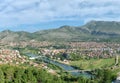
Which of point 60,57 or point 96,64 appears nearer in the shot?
point 96,64

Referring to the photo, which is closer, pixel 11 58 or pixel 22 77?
pixel 22 77

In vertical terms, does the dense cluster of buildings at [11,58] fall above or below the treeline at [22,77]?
below

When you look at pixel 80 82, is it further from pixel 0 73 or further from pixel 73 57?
pixel 73 57

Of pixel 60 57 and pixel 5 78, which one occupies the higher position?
pixel 5 78

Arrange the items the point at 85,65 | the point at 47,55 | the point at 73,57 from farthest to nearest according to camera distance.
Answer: the point at 47,55, the point at 73,57, the point at 85,65

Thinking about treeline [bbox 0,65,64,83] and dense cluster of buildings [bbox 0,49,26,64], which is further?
dense cluster of buildings [bbox 0,49,26,64]

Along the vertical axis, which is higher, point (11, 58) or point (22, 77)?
point (22, 77)

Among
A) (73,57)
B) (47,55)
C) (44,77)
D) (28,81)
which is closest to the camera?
(28,81)

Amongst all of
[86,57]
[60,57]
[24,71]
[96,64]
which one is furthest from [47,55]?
[24,71]

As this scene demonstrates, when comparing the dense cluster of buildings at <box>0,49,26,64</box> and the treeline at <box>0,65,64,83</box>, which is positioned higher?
the treeline at <box>0,65,64,83</box>

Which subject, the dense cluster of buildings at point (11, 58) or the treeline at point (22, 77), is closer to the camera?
the treeline at point (22, 77)
